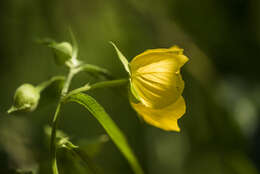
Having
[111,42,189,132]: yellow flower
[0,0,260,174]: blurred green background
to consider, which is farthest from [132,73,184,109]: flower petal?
[0,0,260,174]: blurred green background

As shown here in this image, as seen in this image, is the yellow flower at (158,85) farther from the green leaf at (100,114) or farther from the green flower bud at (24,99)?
the green flower bud at (24,99)

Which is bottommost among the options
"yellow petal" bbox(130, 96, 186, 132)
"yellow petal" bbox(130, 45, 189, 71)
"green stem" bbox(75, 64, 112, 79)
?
"yellow petal" bbox(130, 96, 186, 132)

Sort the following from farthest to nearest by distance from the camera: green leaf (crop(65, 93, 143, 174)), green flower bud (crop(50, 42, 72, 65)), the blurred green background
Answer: the blurred green background < green flower bud (crop(50, 42, 72, 65)) < green leaf (crop(65, 93, 143, 174))

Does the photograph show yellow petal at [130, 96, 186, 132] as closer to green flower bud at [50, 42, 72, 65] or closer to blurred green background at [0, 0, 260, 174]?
green flower bud at [50, 42, 72, 65]

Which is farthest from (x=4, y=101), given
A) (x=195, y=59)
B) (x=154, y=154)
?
(x=195, y=59)

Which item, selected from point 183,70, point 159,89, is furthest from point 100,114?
point 183,70

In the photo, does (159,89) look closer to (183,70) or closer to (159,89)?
(159,89)

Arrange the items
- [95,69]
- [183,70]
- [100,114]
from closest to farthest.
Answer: [100,114]
[95,69]
[183,70]
